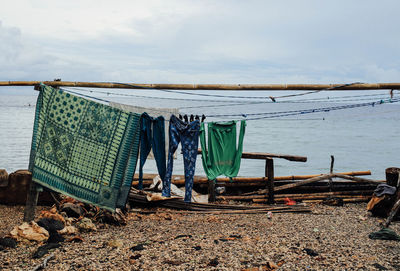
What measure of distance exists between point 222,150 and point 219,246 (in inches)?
110

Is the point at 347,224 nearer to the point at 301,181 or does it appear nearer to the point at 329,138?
the point at 301,181

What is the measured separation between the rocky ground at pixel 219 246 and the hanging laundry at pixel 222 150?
130 cm

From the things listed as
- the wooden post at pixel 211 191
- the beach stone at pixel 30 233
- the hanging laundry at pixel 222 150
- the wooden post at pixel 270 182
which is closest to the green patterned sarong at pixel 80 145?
the beach stone at pixel 30 233

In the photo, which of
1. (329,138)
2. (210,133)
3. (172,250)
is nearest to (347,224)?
(210,133)

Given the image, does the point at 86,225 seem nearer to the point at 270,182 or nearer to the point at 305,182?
the point at 270,182

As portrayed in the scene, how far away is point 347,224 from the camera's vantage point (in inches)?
343

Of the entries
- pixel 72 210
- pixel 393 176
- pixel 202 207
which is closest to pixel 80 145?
pixel 72 210

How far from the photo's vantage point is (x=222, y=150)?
883 cm

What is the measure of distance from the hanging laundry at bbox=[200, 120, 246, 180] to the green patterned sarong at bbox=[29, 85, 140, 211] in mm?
2277

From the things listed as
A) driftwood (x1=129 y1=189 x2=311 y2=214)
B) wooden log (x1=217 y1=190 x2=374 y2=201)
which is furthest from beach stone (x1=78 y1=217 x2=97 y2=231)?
wooden log (x1=217 y1=190 x2=374 y2=201)

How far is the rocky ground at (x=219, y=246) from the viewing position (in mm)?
5824

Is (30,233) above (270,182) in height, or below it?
below

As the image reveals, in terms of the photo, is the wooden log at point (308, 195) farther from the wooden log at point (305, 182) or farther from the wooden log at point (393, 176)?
the wooden log at point (393, 176)

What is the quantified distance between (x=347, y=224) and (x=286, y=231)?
1.99 meters
